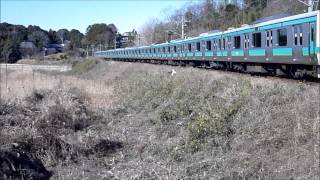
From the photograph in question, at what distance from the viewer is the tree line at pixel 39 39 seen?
267ft

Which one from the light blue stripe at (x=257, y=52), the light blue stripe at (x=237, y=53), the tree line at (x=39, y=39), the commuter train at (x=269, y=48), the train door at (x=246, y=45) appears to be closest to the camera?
the commuter train at (x=269, y=48)

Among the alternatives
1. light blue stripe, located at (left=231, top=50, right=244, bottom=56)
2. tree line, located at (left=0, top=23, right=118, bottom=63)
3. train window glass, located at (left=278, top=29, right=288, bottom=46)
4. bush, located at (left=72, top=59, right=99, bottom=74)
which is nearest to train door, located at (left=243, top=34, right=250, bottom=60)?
light blue stripe, located at (left=231, top=50, right=244, bottom=56)

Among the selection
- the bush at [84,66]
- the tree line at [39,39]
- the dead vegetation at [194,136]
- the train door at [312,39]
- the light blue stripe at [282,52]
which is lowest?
the dead vegetation at [194,136]

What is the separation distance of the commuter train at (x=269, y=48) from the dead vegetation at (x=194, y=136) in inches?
71.4

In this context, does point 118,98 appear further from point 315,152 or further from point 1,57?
point 1,57

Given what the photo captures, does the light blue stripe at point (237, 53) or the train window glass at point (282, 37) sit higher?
the train window glass at point (282, 37)

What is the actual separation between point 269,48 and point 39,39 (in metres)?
93.2

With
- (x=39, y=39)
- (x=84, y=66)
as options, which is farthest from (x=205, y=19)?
(x=39, y=39)

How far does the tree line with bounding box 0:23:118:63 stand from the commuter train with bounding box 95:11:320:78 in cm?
4277

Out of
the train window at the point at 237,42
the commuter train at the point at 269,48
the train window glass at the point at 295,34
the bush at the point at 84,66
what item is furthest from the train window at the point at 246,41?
the bush at the point at 84,66

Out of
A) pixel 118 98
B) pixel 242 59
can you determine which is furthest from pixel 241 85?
pixel 118 98

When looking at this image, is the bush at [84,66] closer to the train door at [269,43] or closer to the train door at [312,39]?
the train door at [269,43]

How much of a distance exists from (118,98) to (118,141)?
1127cm

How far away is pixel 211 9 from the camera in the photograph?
8244 cm
